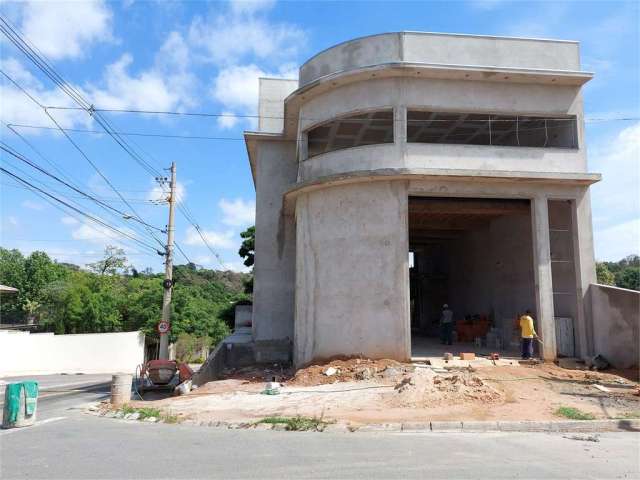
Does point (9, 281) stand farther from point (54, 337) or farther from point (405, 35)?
point (405, 35)

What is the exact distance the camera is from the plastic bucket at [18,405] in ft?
33.2

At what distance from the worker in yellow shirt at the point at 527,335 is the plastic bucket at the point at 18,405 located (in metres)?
13.4

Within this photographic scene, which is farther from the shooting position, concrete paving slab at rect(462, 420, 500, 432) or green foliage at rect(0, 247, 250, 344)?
green foliage at rect(0, 247, 250, 344)

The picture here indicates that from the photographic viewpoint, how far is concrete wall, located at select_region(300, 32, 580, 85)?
620 inches

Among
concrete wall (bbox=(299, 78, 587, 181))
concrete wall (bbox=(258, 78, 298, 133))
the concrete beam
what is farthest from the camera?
concrete wall (bbox=(258, 78, 298, 133))

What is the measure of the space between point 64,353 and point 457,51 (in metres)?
31.0

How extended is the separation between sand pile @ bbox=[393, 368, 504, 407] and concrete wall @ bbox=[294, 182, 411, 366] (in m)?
2.57

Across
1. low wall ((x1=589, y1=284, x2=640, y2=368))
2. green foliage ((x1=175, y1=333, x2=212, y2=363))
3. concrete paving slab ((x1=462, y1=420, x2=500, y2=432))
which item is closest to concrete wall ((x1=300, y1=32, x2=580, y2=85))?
low wall ((x1=589, y1=284, x2=640, y2=368))

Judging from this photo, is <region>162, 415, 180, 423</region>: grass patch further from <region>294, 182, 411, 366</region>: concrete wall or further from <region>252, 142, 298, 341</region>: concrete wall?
<region>252, 142, 298, 341</region>: concrete wall

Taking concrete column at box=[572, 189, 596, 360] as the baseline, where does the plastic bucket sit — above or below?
below

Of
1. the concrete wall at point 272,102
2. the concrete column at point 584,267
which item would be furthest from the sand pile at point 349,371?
the concrete wall at point 272,102

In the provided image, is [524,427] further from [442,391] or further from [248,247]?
[248,247]

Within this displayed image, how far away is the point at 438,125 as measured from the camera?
18844 millimetres

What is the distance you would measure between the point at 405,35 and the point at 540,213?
24.0 ft
